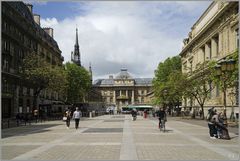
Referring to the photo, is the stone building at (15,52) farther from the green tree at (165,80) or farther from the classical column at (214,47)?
the classical column at (214,47)

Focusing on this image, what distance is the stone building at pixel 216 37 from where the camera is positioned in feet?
186

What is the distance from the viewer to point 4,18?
57.9 m

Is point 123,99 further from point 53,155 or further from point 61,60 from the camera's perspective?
point 53,155

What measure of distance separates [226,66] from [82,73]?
69.2 m

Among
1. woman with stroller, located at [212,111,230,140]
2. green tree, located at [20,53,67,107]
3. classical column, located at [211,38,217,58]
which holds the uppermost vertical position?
classical column, located at [211,38,217,58]

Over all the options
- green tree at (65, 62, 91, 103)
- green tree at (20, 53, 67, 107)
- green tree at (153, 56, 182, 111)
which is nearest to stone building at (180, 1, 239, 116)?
green tree at (153, 56, 182, 111)

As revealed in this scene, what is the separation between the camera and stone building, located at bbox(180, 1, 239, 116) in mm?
56834

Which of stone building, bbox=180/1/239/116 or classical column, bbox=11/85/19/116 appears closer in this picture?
stone building, bbox=180/1/239/116

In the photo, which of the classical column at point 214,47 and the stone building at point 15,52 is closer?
the stone building at point 15,52

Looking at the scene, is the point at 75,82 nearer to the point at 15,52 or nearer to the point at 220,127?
the point at 15,52

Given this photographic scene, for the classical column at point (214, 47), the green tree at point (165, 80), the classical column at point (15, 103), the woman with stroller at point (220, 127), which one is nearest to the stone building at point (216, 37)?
the classical column at point (214, 47)

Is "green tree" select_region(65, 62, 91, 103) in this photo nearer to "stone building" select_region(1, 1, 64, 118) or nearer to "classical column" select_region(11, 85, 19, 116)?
"stone building" select_region(1, 1, 64, 118)

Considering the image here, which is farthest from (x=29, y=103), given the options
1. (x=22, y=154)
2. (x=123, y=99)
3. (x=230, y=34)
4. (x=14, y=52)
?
(x=123, y=99)

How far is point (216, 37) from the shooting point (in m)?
69.2
